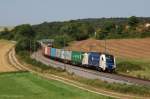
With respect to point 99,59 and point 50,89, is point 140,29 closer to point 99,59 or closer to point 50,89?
point 99,59

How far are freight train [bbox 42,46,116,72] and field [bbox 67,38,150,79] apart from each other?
10.2ft

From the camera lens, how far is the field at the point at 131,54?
7869cm

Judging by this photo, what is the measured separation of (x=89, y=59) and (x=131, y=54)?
20.6m

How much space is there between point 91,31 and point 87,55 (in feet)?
369

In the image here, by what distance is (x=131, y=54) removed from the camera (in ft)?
341

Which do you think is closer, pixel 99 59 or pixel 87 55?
pixel 99 59

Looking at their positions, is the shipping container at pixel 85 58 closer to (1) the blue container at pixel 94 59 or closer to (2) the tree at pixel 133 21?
(1) the blue container at pixel 94 59

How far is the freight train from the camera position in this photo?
7638 cm

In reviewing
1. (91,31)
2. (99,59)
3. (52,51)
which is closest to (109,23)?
(91,31)

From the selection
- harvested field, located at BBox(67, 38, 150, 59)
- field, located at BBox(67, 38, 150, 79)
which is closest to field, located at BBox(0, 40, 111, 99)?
field, located at BBox(67, 38, 150, 79)

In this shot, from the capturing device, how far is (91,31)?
655ft

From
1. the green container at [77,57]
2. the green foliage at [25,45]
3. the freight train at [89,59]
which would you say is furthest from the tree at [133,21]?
the green container at [77,57]

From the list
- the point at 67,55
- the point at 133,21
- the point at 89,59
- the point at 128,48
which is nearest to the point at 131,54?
the point at 128,48

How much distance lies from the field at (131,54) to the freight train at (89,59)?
3106mm
